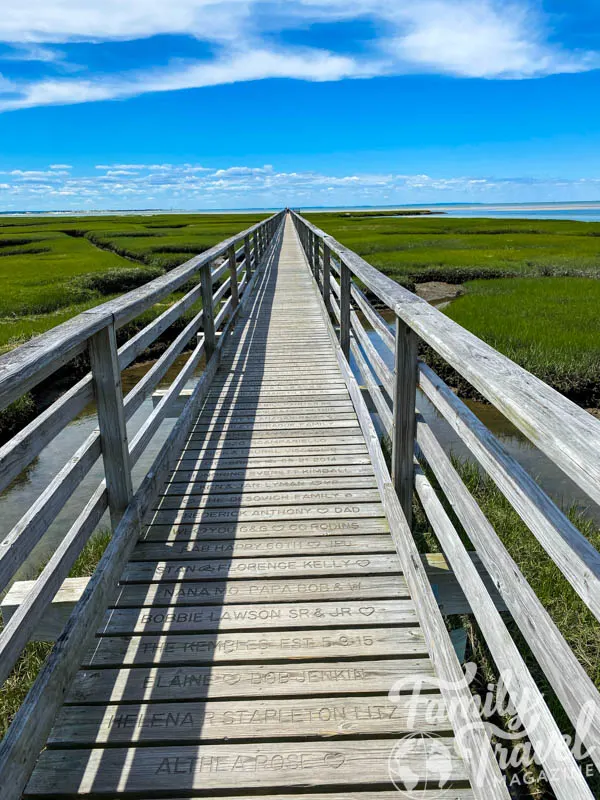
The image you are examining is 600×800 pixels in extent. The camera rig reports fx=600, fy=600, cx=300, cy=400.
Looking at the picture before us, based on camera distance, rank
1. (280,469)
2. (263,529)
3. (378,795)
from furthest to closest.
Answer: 1. (280,469)
2. (263,529)
3. (378,795)

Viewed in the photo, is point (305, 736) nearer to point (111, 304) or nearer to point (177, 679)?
point (177, 679)

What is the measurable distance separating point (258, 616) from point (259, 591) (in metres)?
0.18

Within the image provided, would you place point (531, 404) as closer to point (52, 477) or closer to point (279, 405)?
point (279, 405)

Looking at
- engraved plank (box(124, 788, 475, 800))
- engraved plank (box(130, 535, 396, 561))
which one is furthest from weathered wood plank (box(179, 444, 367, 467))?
engraved plank (box(124, 788, 475, 800))

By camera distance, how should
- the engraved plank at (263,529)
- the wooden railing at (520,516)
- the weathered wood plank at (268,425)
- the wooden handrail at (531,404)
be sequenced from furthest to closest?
1. the weathered wood plank at (268,425)
2. the engraved plank at (263,529)
3. the wooden railing at (520,516)
4. the wooden handrail at (531,404)

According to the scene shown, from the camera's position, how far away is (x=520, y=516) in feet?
5.84

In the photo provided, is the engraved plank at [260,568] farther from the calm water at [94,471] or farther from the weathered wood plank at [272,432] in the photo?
the calm water at [94,471]

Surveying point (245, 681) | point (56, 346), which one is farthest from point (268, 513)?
point (56, 346)

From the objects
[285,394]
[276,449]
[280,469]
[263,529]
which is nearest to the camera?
[263,529]

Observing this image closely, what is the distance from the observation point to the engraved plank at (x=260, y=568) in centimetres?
284

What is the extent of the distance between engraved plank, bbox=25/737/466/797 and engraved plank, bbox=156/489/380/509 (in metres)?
1.72

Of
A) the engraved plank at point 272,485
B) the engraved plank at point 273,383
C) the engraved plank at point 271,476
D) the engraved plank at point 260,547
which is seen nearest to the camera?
the engraved plank at point 260,547

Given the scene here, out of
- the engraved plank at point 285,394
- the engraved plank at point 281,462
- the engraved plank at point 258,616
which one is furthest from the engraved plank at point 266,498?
the engraved plank at point 285,394

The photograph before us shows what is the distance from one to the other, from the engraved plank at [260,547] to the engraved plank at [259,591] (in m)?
0.23
